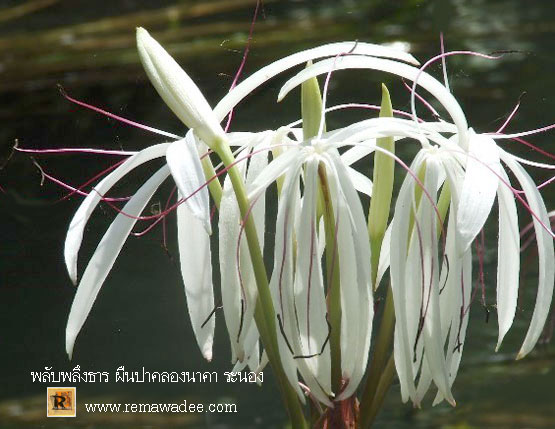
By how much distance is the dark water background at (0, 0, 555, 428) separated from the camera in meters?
0.73

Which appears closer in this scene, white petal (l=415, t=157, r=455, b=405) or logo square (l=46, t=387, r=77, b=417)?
white petal (l=415, t=157, r=455, b=405)

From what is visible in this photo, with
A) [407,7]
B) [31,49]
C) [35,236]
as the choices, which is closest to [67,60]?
[31,49]

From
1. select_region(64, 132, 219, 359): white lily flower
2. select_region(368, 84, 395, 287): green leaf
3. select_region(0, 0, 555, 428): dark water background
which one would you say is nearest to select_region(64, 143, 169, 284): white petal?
select_region(64, 132, 219, 359): white lily flower

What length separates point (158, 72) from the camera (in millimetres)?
344

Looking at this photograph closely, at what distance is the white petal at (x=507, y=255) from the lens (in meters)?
0.36

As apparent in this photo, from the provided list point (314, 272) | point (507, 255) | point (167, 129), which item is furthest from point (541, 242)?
point (167, 129)

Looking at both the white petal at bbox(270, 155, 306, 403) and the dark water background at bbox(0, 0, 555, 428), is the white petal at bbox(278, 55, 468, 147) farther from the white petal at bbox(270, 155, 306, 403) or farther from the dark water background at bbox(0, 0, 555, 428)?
the dark water background at bbox(0, 0, 555, 428)

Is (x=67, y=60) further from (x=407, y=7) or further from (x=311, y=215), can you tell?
(x=311, y=215)

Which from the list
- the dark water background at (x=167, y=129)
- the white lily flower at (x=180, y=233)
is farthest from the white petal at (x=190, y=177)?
the dark water background at (x=167, y=129)

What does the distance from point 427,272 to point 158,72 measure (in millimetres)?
161

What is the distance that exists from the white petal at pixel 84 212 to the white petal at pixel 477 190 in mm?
152

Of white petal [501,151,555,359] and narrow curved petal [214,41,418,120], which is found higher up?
narrow curved petal [214,41,418,120]

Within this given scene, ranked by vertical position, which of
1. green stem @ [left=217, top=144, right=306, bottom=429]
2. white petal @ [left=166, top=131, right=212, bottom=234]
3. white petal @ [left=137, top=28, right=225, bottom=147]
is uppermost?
white petal @ [left=137, top=28, right=225, bottom=147]

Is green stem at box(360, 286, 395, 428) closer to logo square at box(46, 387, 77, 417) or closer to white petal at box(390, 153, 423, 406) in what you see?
white petal at box(390, 153, 423, 406)
